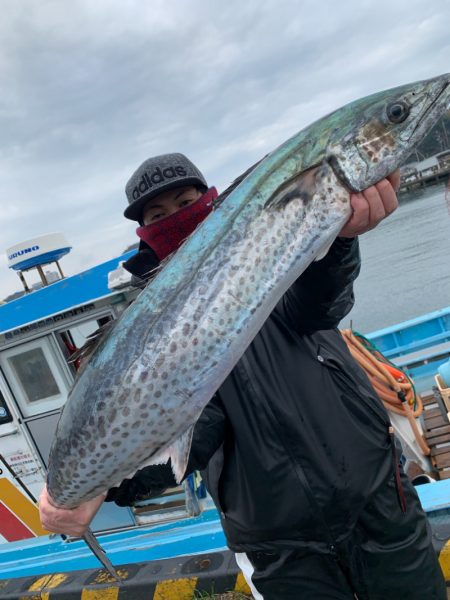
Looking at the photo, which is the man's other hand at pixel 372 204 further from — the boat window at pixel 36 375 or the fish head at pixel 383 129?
the boat window at pixel 36 375

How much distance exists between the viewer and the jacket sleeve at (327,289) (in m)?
1.99

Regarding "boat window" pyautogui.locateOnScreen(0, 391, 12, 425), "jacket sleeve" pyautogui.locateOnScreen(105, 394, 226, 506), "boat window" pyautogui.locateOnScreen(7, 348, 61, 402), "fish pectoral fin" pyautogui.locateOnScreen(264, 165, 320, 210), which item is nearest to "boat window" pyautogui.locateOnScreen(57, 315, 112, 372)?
"boat window" pyautogui.locateOnScreen(7, 348, 61, 402)

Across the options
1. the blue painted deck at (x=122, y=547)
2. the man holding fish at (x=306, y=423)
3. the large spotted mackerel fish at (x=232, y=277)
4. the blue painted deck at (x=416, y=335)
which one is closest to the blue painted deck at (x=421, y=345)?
the blue painted deck at (x=416, y=335)

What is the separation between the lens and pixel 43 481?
5672 millimetres

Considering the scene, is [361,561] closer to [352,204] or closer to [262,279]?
[262,279]

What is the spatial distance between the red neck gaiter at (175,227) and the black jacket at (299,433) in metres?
0.57

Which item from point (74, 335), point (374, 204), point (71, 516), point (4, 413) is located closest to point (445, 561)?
point (71, 516)

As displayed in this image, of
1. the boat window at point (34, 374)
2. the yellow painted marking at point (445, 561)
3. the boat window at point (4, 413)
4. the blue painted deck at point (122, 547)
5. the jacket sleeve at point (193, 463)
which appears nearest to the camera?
the jacket sleeve at point (193, 463)

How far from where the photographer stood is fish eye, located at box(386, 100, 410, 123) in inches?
72.7

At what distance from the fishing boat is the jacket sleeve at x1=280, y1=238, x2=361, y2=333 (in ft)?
9.37

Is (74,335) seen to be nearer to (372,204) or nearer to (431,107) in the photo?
(372,204)

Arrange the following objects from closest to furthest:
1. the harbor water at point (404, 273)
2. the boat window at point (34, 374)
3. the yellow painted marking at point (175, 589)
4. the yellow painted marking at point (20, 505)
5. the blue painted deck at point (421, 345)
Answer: the yellow painted marking at point (175, 589) → the boat window at point (34, 374) → the yellow painted marking at point (20, 505) → the blue painted deck at point (421, 345) → the harbor water at point (404, 273)

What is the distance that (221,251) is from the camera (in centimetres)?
191

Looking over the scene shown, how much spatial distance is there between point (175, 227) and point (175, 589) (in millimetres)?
3362
